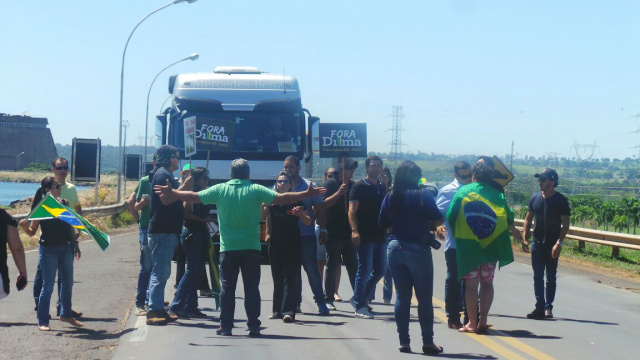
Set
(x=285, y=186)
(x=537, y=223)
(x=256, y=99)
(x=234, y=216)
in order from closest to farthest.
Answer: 1. (x=234, y=216)
2. (x=285, y=186)
3. (x=537, y=223)
4. (x=256, y=99)

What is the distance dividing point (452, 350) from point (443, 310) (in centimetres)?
300

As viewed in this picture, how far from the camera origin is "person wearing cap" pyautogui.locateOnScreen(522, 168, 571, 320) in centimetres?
1095

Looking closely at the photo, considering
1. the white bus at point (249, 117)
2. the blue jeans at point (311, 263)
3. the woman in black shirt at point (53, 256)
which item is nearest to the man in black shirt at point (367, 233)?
the blue jeans at point (311, 263)

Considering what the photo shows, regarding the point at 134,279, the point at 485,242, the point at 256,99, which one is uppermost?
the point at 256,99

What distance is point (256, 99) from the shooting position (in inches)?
680

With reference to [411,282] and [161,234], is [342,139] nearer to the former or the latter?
[161,234]

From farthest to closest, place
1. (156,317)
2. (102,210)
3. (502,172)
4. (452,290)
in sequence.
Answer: (102,210) → (502,172) → (452,290) → (156,317)

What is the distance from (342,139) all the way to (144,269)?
33.6 feet

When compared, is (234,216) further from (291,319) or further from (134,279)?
(134,279)

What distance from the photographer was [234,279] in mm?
9180

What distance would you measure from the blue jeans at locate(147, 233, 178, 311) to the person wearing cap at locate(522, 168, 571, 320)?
4.41 metres

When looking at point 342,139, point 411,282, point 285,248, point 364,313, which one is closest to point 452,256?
point 364,313

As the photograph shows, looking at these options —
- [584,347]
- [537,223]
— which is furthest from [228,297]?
[537,223]

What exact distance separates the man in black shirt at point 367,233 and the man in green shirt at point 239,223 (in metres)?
1.79
